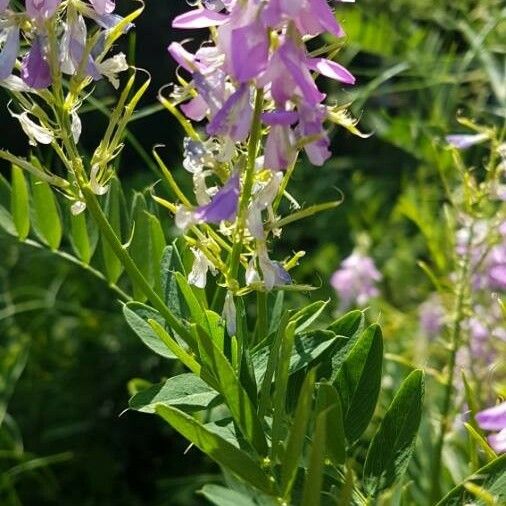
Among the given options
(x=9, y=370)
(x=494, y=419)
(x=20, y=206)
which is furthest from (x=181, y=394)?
(x=9, y=370)

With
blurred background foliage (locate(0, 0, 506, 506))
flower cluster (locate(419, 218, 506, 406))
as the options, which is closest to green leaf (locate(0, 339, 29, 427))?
blurred background foliage (locate(0, 0, 506, 506))

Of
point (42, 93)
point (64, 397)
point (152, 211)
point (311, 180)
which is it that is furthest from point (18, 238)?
point (311, 180)

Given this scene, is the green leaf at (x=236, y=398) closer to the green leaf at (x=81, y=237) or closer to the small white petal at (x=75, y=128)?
the small white petal at (x=75, y=128)

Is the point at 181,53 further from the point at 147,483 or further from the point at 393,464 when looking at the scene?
the point at 147,483

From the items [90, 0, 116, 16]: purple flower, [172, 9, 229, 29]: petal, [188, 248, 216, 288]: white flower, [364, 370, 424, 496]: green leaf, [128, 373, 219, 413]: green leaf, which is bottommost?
[364, 370, 424, 496]: green leaf

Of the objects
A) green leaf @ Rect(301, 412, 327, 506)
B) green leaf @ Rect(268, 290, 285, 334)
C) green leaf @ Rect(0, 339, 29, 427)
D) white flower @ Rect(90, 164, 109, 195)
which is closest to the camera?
green leaf @ Rect(301, 412, 327, 506)

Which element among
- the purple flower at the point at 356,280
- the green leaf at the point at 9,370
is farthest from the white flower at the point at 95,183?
the purple flower at the point at 356,280

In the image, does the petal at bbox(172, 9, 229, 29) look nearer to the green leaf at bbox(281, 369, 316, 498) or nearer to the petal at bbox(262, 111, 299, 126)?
the petal at bbox(262, 111, 299, 126)

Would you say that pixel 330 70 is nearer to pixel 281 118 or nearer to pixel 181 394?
pixel 281 118
